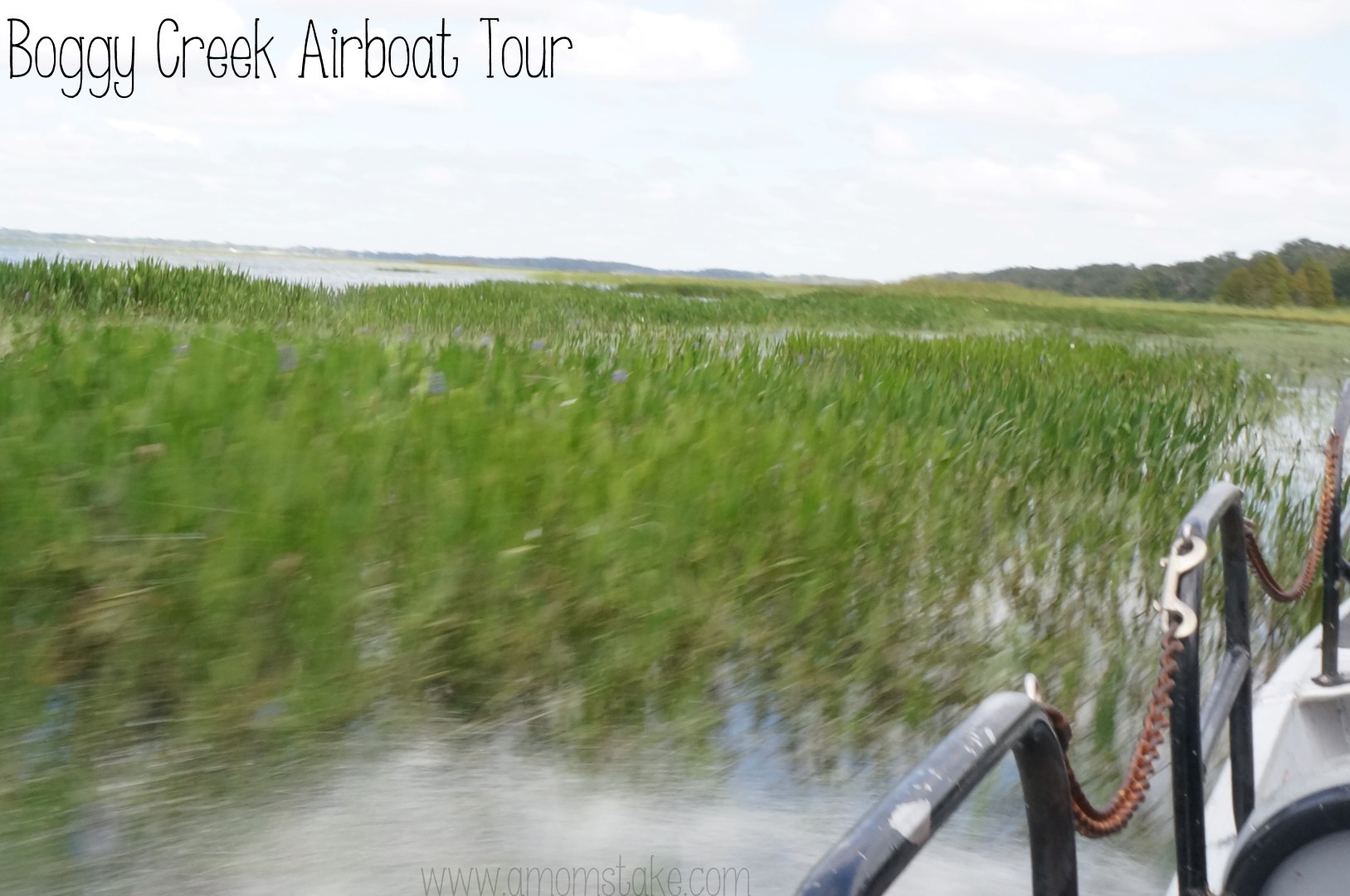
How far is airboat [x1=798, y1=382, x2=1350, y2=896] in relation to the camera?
580 millimetres

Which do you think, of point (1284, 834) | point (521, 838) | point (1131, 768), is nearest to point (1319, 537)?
point (1284, 834)

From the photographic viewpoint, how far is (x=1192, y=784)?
1.12 m

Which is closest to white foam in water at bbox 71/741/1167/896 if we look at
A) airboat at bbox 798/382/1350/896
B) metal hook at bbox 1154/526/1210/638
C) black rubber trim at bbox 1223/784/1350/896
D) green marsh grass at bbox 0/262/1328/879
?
green marsh grass at bbox 0/262/1328/879

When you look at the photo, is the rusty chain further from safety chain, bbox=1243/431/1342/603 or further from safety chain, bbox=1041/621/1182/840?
safety chain, bbox=1243/431/1342/603

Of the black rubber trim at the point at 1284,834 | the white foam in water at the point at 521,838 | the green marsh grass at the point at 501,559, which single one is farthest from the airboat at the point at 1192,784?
the green marsh grass at the point at 501,559

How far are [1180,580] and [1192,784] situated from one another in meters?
0.28

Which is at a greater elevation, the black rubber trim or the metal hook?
the metal hook

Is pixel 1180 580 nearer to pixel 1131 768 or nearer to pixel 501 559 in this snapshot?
pixel 1131 768

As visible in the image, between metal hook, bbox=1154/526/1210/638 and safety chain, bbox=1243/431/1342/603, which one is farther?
safety chain, bbox=1243/431/1342/603

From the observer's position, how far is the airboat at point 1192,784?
580mm

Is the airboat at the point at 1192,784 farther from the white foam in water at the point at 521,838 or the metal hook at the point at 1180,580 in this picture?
the white foam in water at the point at 521,838

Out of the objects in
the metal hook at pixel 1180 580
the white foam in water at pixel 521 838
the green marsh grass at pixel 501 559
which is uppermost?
the metal hook at pixel 1180 580

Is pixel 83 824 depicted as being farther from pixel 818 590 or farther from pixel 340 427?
pixel 818 590

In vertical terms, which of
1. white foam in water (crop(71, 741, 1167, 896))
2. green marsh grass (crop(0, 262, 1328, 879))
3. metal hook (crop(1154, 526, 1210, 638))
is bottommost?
white foam in water (crop(71, 741, 1167, 896))
